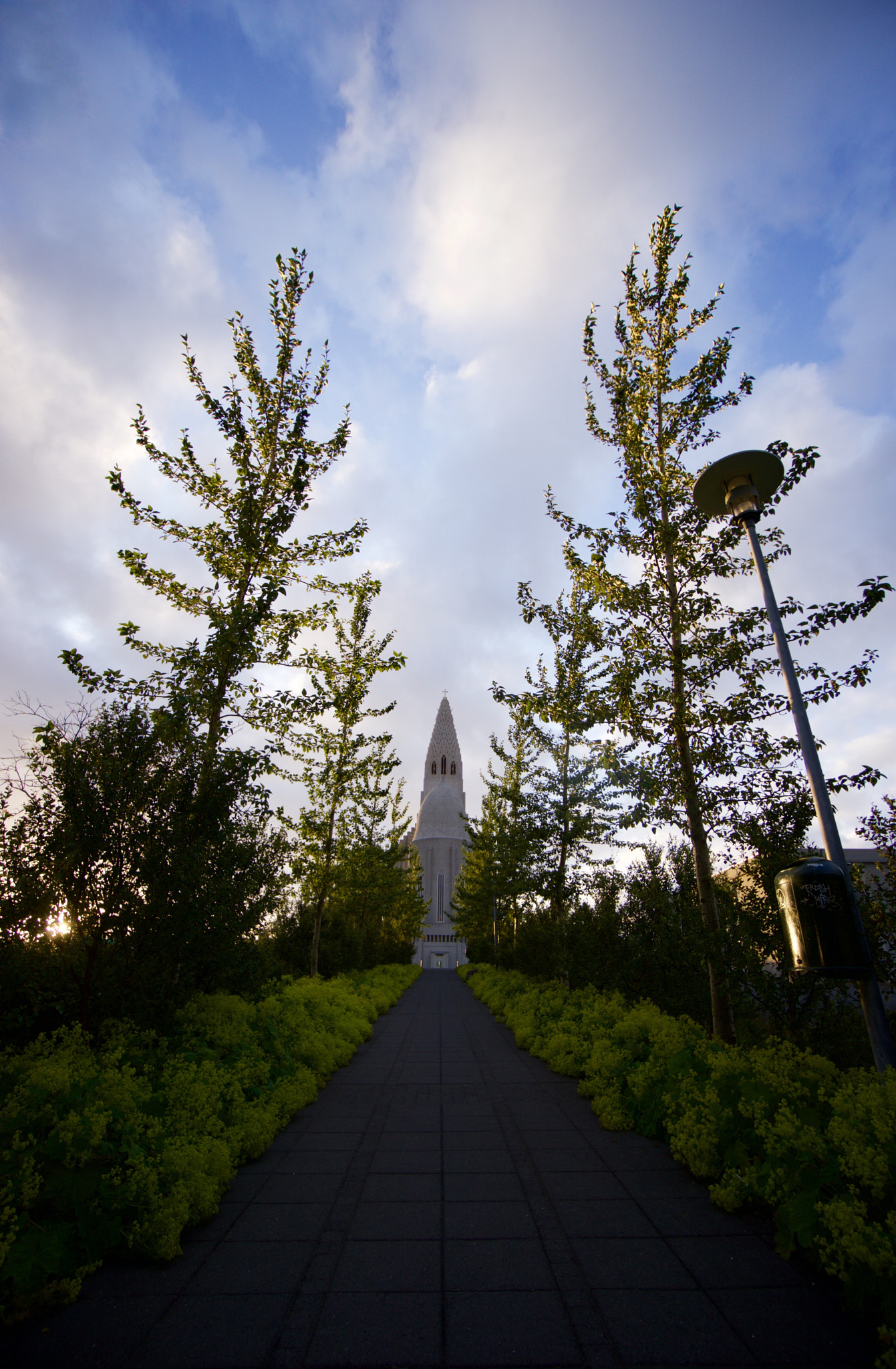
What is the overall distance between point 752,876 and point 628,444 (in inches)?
239

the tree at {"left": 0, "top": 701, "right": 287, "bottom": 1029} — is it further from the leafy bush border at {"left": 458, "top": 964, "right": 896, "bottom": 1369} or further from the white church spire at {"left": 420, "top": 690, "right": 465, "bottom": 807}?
the white church spire at {"left": 420, "top": 690, "right": 465, "bottom": 807}

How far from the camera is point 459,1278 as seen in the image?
117 inches

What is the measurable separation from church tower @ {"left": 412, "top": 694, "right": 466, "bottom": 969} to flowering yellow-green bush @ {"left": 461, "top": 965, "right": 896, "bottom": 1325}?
181 feet

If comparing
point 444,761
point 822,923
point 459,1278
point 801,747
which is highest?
point 444,761

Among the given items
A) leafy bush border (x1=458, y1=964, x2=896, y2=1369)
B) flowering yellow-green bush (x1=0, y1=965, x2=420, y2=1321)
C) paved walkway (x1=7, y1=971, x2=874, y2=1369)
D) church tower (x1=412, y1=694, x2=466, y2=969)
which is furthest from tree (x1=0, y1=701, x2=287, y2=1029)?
church tower (x1=412, y1=694, x2=466, y2=969)

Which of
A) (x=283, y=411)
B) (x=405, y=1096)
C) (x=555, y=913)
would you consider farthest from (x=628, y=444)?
(x=555, y=913)

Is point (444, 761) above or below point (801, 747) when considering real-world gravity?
above

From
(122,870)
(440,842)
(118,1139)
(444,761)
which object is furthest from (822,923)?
(444,761)

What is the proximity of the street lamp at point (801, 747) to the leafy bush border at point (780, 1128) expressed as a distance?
0.40 meters

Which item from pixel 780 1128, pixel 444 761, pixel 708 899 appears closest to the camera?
pixel 780 1128

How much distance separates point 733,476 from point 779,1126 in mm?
4753

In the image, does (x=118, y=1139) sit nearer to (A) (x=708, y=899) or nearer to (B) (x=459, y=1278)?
(B) (x=459, y=1278)

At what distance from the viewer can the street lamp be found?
3.94m

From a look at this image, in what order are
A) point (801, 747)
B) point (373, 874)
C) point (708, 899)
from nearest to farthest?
point (801, 747) < point (708, 899) < point (373, 874)
